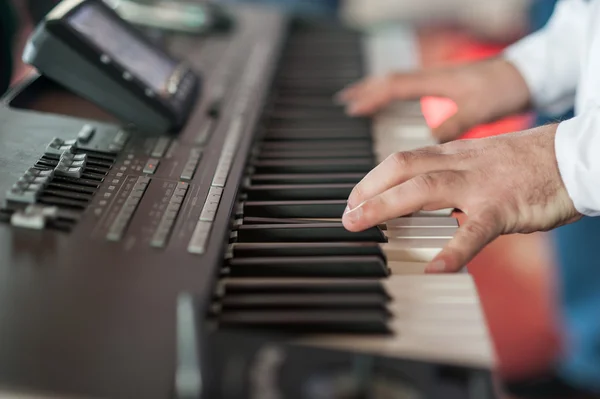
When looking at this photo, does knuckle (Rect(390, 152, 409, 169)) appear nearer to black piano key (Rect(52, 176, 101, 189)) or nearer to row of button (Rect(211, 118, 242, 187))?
row of button (Rect(211, 118, 242, 187))

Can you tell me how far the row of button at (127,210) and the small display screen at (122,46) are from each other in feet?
0.72

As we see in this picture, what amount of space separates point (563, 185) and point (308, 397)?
0.50 metres

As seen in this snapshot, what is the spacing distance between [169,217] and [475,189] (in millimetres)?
380

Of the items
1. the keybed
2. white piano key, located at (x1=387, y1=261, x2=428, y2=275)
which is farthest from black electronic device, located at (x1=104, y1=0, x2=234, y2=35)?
white piano key, located at (x1=387, y1=261, x2=428, y2=275)

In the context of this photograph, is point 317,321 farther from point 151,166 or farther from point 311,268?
point 151,166

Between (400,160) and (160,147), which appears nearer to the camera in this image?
(400,160)

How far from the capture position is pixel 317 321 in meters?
0.65

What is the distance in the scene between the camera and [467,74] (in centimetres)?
123

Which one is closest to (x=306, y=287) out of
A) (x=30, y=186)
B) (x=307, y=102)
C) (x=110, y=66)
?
(x=30, y=186)

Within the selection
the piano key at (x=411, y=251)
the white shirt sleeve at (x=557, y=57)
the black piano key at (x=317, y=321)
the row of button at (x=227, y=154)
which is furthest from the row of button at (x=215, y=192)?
the white shirt sleeve at (x=557, y=57)

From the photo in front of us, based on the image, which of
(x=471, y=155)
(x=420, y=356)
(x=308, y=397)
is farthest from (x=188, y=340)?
(x=471, y=155)

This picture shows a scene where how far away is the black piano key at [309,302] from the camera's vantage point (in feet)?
2.23

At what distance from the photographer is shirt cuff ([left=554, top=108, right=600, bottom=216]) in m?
0.85

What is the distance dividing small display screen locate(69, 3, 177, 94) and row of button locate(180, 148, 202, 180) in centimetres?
13
